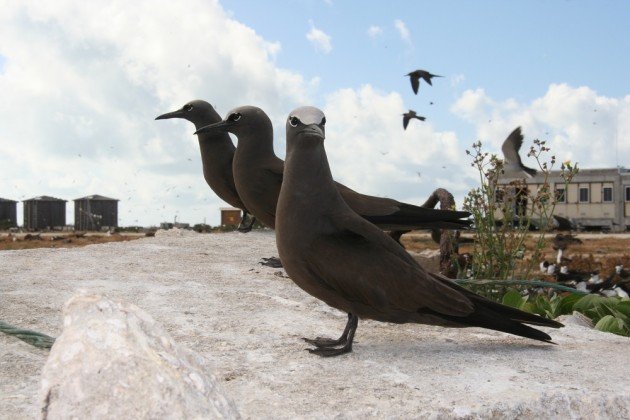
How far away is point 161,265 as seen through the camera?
592cm

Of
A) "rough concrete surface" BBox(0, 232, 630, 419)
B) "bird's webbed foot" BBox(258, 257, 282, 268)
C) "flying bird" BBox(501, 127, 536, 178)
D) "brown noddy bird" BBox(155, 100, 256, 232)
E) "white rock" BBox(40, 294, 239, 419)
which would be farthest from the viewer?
"brown noddy bird" BBox(155, 100, 256, 232)

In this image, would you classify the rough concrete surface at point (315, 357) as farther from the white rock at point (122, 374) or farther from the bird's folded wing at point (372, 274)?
the bird's folded wing at point (372, 274)

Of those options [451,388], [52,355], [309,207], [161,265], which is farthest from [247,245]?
[52,355]

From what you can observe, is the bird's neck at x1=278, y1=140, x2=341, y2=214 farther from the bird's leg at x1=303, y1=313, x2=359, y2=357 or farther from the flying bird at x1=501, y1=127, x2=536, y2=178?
the flying bird at x1=501, y1=127, x2=536, y2=178

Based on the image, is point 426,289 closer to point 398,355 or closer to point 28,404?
point 398,355

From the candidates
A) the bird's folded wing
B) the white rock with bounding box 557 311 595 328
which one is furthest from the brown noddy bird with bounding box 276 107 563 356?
the white rock with bounding box 557 311 595 328

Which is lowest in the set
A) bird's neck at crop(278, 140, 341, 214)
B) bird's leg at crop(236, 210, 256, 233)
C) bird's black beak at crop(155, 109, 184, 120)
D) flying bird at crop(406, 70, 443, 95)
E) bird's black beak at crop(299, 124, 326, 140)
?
bird's leg at crop(236, 210, 256, 233)

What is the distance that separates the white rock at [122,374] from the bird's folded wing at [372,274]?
1.29m

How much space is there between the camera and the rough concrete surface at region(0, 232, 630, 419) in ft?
9.10

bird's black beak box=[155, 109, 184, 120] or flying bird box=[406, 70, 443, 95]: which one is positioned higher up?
flying bird box=[406, 70, 443, 95]

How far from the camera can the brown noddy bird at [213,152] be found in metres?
6.95

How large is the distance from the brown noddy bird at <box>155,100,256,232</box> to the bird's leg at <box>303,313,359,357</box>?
3646 mm

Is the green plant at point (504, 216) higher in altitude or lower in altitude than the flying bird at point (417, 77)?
lower

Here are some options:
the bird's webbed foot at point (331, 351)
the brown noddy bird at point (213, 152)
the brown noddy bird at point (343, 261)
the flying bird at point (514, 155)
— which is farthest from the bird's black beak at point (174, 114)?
the bird's webbed foot at point (331, 351)
